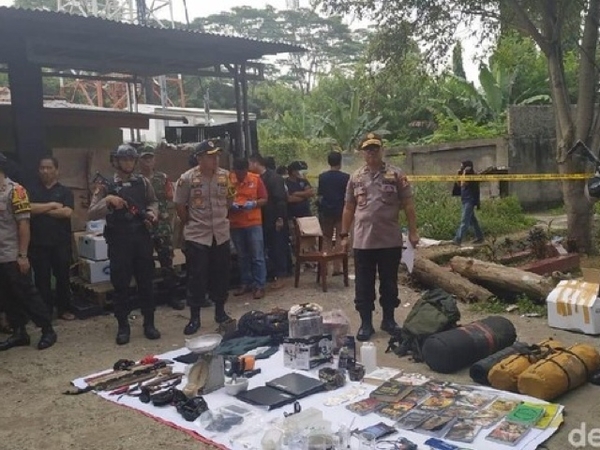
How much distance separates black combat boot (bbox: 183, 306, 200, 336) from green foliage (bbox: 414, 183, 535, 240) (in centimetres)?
609

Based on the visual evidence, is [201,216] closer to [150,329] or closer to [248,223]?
[150,329]

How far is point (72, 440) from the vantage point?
4043 mm

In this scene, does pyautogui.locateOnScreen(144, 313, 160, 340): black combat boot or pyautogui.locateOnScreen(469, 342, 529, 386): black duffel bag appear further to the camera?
pyautogui.locateOnScreen(144, 313, 160, 340): black combat boot

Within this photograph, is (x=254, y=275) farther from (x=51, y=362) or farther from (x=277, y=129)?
(x=277, y=129)

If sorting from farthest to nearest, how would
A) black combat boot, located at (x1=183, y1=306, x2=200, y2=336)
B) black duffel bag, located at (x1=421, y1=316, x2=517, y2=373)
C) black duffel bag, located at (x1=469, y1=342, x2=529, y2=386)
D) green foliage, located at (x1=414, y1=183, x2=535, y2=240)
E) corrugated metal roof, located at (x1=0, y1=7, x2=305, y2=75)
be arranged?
green foliage, located at (x1=414, y1=183, x2=535, y2=240) → corrugated metal roof, located at (x1=0, y1=7, x2=305, y2=75) → black combat boot, located at (x1=183, y1=306, x2=200, y2=336) → black duffel bag, located at (x1=421, y1=316, x2=517, y2=373) → black duffel bag, located at (x1=469, y1=342, x2=529, y2=386)

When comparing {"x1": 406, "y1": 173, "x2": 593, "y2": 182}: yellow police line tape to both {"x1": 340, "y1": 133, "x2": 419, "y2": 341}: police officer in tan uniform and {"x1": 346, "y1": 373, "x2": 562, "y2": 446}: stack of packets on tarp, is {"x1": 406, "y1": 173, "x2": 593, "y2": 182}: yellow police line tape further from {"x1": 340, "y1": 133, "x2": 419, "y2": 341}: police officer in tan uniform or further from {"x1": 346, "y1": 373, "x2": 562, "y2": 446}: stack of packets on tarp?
{"x1": 346, "y1": 373, "x2": 562, "y2": 446}: stack of packets on tarp

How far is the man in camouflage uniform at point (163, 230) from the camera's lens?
7.32 m

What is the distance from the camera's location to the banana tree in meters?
18.9

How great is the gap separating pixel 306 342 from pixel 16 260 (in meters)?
2.81

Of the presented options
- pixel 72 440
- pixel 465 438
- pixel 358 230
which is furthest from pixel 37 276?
pixel 465 438

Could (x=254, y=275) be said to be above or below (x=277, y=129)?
below

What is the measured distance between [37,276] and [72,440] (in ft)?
9.66

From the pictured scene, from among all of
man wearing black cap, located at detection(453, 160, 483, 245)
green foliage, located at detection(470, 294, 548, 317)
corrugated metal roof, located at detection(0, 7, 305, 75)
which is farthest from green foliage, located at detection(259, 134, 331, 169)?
green foliage, located at detection(470, 294, 548, 317)

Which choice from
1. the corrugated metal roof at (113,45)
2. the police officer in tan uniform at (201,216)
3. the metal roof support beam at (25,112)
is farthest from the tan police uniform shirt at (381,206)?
the metal roof support beam at (25,112)
